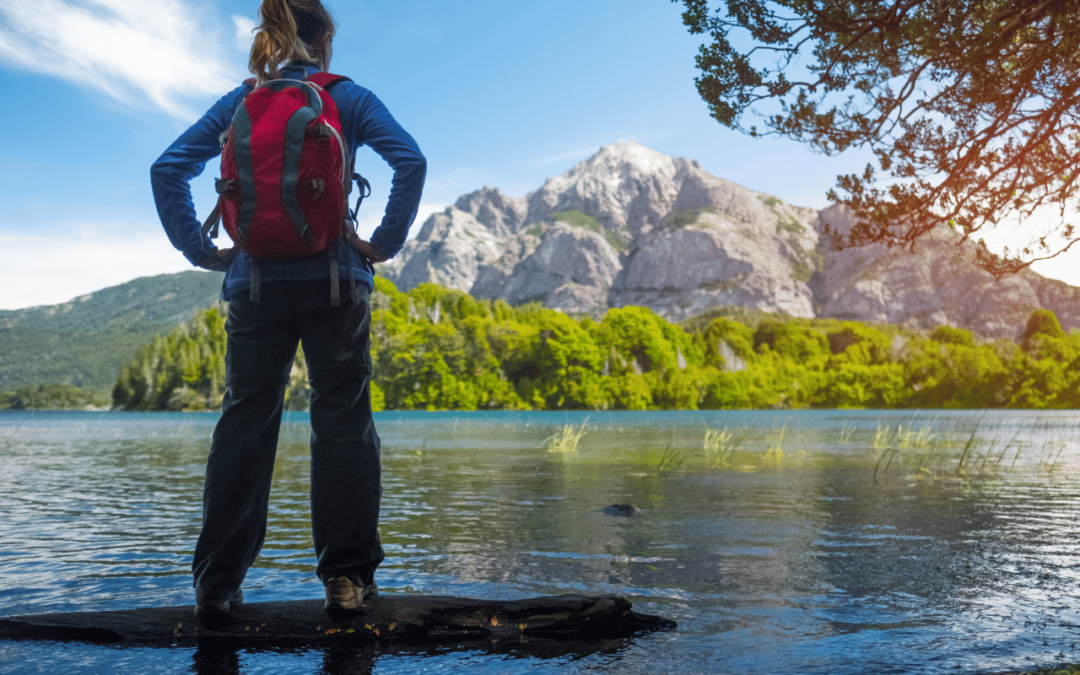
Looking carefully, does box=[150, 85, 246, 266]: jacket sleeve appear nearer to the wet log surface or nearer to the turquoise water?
the wet log surface

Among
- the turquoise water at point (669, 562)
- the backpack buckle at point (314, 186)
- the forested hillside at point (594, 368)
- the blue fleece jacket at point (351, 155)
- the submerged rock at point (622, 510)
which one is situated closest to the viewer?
the backpack buckle at point (314, 186)

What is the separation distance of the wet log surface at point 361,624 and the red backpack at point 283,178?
1.37 meters

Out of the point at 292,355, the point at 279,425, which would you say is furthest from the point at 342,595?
the point at 292,355

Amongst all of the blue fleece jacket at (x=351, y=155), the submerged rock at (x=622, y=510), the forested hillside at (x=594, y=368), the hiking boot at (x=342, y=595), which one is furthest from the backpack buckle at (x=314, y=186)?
the forested hillside at (x=594, y=368)

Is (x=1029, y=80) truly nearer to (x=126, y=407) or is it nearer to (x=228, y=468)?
(x=228, y=468)

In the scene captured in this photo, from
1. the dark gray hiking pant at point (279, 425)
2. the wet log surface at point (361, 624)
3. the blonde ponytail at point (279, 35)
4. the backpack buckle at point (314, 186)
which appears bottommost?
the wet log surface at point (361, 624)

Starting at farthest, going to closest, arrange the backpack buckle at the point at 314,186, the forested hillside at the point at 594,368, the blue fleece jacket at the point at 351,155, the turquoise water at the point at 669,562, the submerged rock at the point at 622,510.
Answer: the forested hillside at the point at 594,368 < the submerged rock at the point at 622,510 < the blue fleece jacket at the point at 351,155 < the turquoise water at the point at 669,562 < the backpack buckle at the point at 314,186

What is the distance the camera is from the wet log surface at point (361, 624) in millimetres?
3186

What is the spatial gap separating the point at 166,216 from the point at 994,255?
7.91 metres

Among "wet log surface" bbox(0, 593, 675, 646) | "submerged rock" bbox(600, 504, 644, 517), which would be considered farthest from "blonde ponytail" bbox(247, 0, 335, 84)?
"submerged rock" bbox(600, 504, 644, 517)

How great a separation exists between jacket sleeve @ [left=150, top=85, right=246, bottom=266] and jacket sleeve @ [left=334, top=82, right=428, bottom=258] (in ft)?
1.61

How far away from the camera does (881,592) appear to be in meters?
4.62

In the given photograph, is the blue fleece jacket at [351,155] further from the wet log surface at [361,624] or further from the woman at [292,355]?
the wet log surface at [361,624]

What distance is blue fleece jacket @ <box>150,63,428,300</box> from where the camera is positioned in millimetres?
3289
